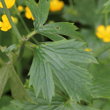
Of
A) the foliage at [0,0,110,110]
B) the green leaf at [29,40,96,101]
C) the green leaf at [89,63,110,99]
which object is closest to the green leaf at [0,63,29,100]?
the foliage at [0,0,110,110]

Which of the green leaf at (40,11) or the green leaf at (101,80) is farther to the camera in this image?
the green leaf at (101,80)

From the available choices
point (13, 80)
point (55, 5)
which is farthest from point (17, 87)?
point (55, 5)

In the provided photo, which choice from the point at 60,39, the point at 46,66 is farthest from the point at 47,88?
the point at 60,39

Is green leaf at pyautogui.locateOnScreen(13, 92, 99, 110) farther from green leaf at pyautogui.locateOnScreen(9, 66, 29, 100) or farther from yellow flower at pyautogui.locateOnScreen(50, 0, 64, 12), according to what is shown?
yellow flower at pyautogui.locateOnScreen(50, 0, 64, 12)

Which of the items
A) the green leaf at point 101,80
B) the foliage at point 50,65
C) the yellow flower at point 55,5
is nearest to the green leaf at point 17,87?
the foliage at point 50,65

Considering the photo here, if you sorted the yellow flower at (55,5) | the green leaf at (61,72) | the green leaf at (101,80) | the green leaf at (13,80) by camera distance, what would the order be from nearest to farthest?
the green leaf at (61,72), the green leaf at (13,80), the green leaf at (101,80), the yellow flower at (55,5)

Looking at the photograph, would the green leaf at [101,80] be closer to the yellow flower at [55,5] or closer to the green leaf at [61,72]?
the green leaf at [61,72]

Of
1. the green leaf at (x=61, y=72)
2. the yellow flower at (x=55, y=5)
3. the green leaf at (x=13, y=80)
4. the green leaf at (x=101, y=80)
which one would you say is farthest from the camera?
the yellow flower at (x=55, y=5)

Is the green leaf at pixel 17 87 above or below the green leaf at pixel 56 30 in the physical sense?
below
